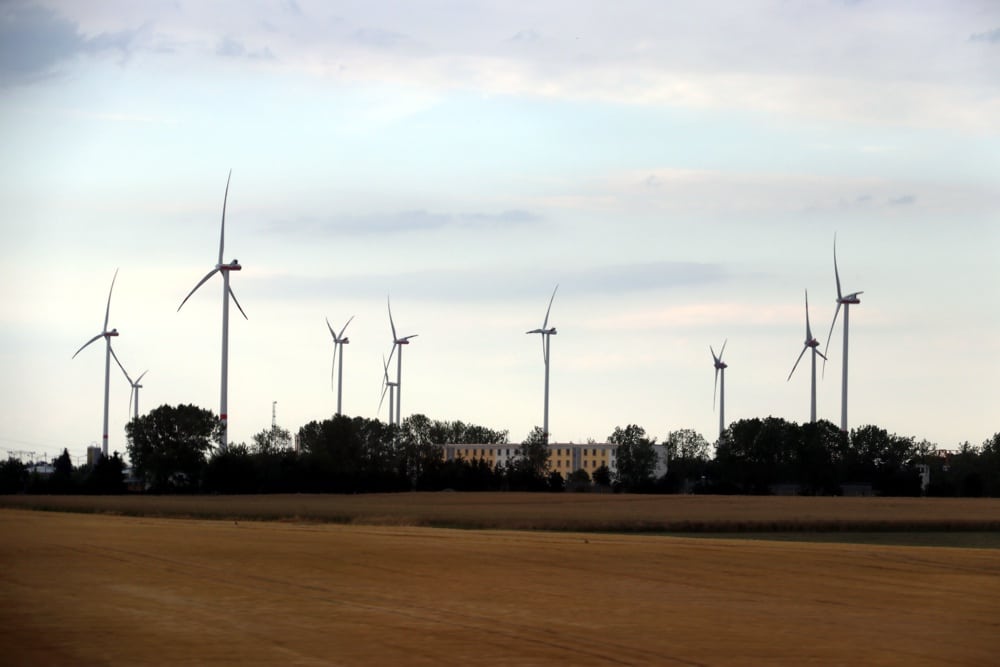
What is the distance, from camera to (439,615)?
3012 centimetres

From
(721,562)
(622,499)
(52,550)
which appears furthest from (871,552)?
(622,499)

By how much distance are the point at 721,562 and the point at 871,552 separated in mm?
9924

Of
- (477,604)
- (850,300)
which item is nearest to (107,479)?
(850,300)

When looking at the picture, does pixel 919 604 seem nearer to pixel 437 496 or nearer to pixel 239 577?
pixel 239 577

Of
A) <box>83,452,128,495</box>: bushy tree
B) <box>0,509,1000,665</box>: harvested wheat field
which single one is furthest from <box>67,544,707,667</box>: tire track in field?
<box>83,452,128,495</box>: bushy tree

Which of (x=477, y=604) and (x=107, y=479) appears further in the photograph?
(x=107, y=479)

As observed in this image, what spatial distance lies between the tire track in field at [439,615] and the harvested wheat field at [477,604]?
8 cm

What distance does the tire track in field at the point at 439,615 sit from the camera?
2495 centimetres

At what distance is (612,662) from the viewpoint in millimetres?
24000

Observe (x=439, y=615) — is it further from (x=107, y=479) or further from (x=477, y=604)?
(x=107, y=479)

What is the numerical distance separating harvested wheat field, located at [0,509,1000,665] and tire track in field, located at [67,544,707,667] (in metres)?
0.08

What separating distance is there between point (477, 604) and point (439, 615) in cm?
Answer: 252

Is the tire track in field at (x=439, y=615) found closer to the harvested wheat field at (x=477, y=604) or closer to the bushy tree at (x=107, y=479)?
the harvested wheat field at (x=477, y=604)

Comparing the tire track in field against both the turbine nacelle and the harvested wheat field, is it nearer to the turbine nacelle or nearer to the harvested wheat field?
the harvested wheat field
